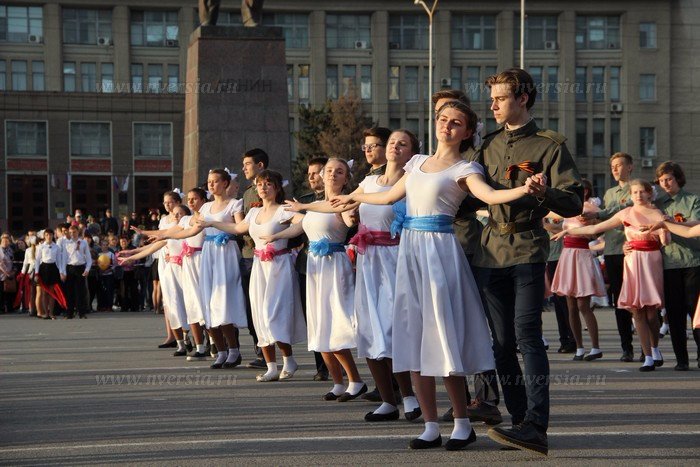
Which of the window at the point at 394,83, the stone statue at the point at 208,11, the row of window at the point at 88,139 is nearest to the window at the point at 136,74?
the row of window at the point at 88,139

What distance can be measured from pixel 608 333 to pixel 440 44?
60.2 metres

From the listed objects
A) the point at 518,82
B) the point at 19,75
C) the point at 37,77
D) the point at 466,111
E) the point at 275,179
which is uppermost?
the point at 19,75

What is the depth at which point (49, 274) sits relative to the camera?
28.5 meters

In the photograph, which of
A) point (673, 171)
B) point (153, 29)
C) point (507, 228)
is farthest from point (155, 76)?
point (507, 228)

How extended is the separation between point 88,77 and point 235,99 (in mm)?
55073

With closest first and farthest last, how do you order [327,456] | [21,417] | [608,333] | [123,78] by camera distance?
[327,456]
[21,417]
[608,333]
[123,78]

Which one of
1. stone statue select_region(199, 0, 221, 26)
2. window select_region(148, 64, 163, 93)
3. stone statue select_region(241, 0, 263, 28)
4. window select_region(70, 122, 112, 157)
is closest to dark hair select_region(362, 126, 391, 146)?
stone statue select_region(241, 0, 263, 28)

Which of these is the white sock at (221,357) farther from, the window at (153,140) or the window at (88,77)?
the window at (88,77)

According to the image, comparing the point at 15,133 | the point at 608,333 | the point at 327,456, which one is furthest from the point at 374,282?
the point at 15,133

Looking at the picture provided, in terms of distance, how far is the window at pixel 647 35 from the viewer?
261 feet

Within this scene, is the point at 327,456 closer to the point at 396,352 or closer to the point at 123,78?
the point at 396,352

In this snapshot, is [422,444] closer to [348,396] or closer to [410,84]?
[348,396]

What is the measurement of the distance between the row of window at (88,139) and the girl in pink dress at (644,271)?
200ft

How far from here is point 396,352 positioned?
312 inches
